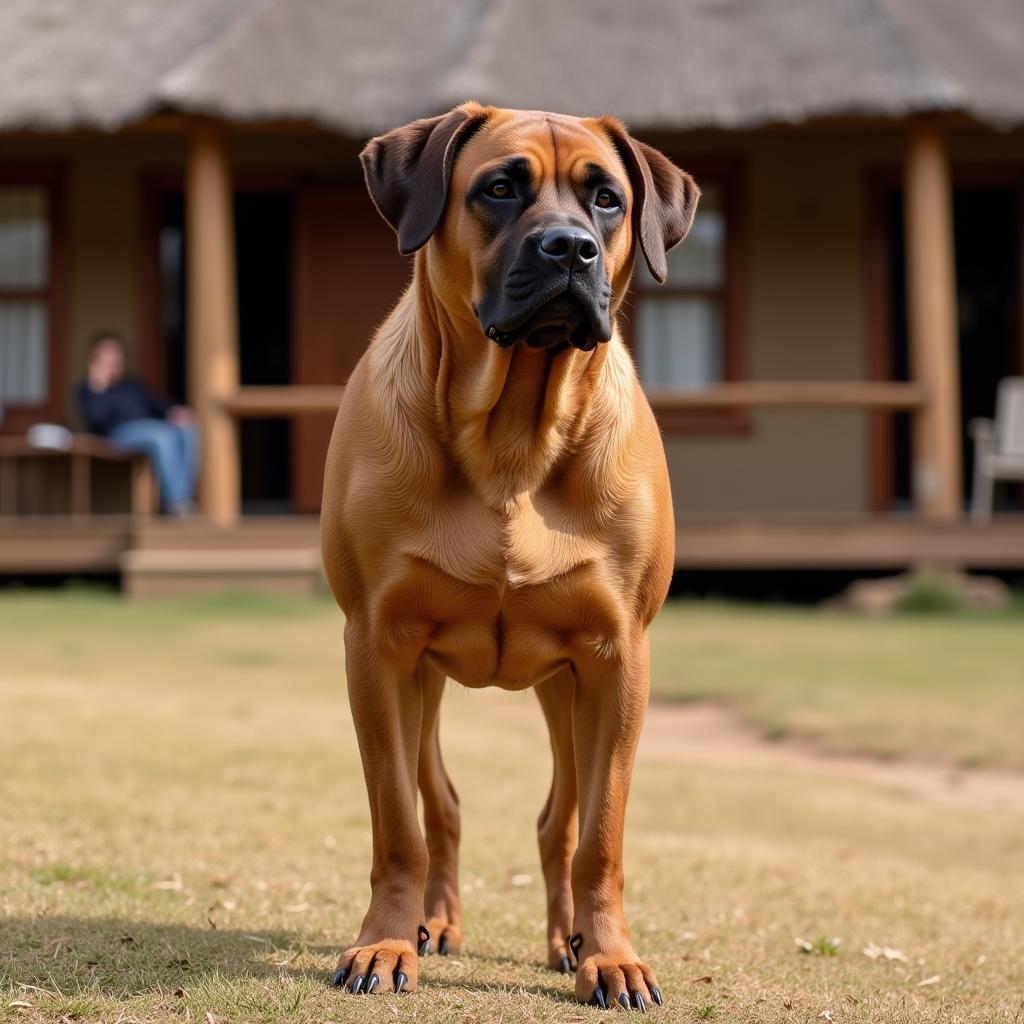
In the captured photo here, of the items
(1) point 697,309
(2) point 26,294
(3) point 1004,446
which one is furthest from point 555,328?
(2) point 26,294

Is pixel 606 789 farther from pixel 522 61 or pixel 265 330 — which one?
pixel 265 330

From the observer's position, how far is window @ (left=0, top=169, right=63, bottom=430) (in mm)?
16281

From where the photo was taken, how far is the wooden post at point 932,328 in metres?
13.6

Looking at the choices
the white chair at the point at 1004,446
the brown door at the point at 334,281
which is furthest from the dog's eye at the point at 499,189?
the brown door at the point at 334,281

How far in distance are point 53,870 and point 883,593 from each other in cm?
938

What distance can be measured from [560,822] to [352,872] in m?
1.33

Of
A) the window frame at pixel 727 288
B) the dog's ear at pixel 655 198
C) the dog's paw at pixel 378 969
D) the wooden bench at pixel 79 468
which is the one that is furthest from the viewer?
the window frame at pixel 727 288

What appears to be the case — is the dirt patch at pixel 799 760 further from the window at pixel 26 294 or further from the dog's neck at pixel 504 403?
the window at pixel 26 294

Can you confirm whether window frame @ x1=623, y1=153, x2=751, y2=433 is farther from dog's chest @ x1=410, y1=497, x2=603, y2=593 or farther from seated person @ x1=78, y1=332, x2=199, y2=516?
dog's chest @ x1=410, y1=497, x2=603, y2=593

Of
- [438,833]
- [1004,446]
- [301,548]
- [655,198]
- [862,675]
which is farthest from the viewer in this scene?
[1004,446]

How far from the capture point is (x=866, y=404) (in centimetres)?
1371

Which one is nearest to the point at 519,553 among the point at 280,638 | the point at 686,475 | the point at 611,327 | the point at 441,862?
the point at 611,327

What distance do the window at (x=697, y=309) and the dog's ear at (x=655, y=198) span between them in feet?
39.1

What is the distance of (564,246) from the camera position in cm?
353
